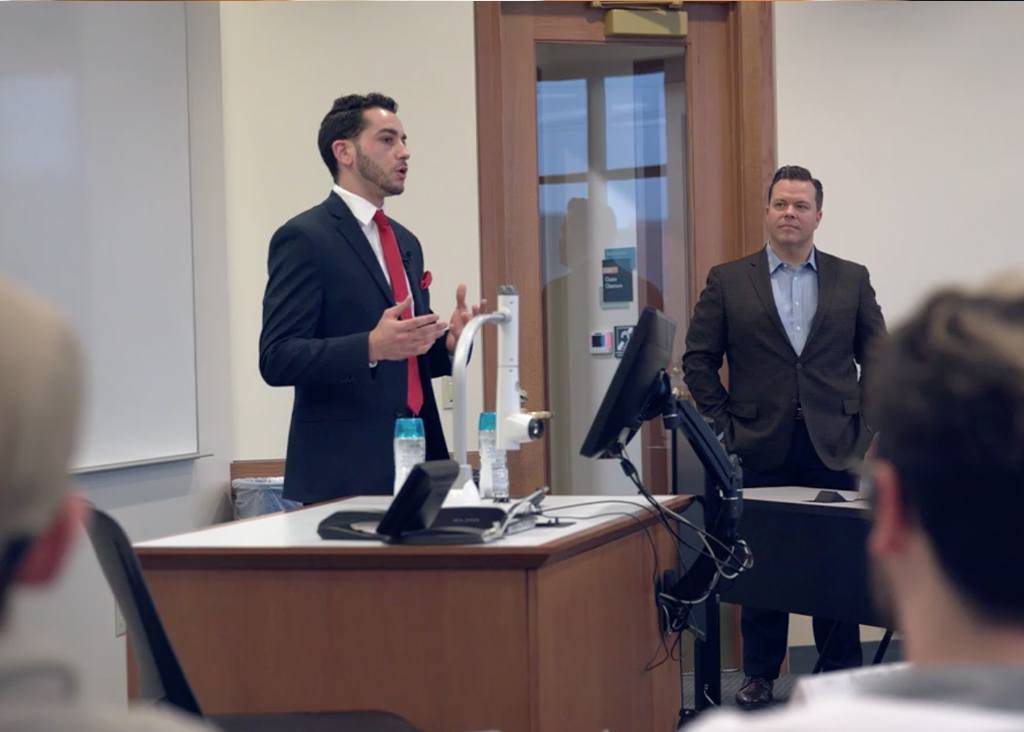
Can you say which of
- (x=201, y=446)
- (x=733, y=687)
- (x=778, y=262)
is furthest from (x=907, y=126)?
(x=201, y=446)

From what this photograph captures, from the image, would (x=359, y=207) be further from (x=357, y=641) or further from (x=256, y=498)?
(x=256, y=498)

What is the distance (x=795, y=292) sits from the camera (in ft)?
14.0

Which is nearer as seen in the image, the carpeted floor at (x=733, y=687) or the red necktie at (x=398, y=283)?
the red necktie at (x=398, y=283)

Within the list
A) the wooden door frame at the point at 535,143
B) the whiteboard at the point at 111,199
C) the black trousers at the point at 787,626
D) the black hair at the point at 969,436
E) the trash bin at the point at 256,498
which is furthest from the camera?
the wooden door frame at the point at 535,143

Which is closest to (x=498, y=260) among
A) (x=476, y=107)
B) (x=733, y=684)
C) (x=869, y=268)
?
(x=476, y=107)

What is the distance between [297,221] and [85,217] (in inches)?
34.7

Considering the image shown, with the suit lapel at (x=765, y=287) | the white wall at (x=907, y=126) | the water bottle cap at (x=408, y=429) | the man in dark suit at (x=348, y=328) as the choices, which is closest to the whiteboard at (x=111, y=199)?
the man in dark suit at (x=348, y=328)

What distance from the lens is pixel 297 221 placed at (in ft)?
10.5

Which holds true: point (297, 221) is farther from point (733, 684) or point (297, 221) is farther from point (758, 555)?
point (733, 684)

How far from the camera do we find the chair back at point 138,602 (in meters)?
1.85

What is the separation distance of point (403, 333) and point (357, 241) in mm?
526

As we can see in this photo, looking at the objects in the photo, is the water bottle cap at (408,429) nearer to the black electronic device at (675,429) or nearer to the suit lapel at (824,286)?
the black electronic device at (675,429)

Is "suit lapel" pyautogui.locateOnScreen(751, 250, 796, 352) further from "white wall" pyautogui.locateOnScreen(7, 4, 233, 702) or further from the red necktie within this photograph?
"white wall" pyautogui.locateOnScreen(7, 4, 233, 702)

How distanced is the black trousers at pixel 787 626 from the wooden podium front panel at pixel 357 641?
2015mm
